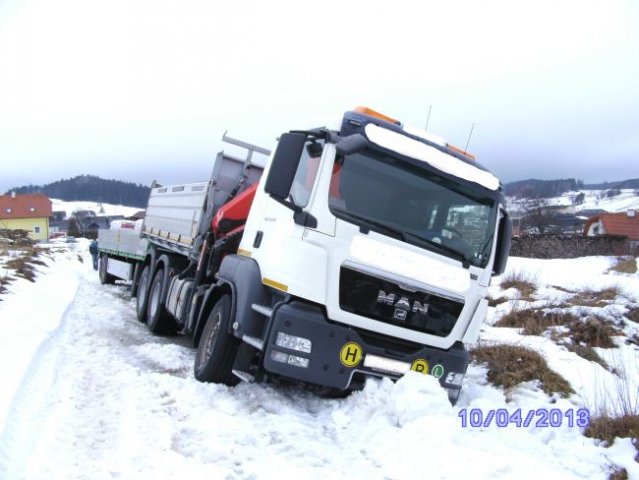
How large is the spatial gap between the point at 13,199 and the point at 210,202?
93.6 meters

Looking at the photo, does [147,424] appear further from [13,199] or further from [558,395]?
[13,199]

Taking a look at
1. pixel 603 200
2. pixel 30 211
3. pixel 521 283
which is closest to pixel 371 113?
pixel 521 283

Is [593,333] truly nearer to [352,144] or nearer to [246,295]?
[352,144]

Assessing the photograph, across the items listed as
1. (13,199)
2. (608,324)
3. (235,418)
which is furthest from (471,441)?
(13,199)

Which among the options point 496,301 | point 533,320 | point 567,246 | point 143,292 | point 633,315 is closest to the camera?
point 633,315

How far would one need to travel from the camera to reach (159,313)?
27.3 feet

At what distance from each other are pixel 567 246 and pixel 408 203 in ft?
74.4

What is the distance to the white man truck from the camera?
4285mm

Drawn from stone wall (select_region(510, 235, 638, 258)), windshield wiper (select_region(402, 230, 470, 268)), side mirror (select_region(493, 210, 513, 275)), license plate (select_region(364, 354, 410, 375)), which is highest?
stone wall (select_region(510, 235, 638, 258))

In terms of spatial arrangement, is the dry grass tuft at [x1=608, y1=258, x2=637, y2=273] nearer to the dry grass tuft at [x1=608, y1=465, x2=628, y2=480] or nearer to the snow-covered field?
the snow-covered field

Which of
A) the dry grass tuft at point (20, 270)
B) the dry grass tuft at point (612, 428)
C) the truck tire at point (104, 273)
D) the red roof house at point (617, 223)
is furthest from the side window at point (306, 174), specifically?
the red roof house at point (617, 223)

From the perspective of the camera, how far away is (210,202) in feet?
23.6

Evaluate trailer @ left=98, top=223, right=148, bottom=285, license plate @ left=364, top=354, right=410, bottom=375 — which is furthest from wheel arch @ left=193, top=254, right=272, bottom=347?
trailer @ left=98, top=223, right=148, bottom=285
